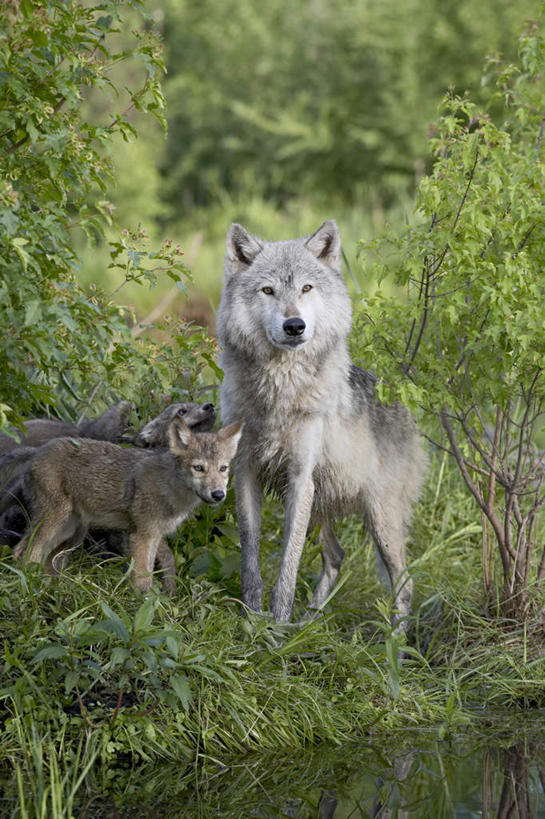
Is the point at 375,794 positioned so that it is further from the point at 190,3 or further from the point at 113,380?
the point at 190,3

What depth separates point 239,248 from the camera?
594 centimetres

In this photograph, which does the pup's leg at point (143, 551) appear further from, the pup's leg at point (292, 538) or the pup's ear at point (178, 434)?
the pup's leg at point (292, 538)

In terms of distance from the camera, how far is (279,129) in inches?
770

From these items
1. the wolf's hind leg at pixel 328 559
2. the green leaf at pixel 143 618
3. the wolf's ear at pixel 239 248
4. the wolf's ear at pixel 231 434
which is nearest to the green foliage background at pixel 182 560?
the green leaf at pixel 143 618

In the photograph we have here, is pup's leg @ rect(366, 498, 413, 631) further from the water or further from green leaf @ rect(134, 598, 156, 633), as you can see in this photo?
green leaf @ rect(134, 598, 156, 633)

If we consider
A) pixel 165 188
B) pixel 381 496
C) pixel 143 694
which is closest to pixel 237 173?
pixel 165 188

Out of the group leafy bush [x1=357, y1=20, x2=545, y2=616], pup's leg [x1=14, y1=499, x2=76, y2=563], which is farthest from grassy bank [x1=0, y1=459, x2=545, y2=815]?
leafy bush [x1=357, y1=20, x2=545, y2=616]

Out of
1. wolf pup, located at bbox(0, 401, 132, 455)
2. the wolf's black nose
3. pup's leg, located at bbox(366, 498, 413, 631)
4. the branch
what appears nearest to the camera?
the wolf's black nose

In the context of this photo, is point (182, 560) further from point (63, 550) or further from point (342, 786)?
point (342, 786)

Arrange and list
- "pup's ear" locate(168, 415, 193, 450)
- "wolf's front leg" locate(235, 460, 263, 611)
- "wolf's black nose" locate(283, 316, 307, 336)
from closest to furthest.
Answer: "wolf's black nose" locate(283, 316, 307, 336) → "pup's ear" locate(168, 415, 193, 450) → "wolf's front leg" locate(235, 460, 263, 611)

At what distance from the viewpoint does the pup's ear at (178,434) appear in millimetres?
5512

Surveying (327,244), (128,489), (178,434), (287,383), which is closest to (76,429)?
(128,489)

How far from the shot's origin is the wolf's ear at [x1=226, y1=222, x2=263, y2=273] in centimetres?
590

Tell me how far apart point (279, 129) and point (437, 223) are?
47.9ft
